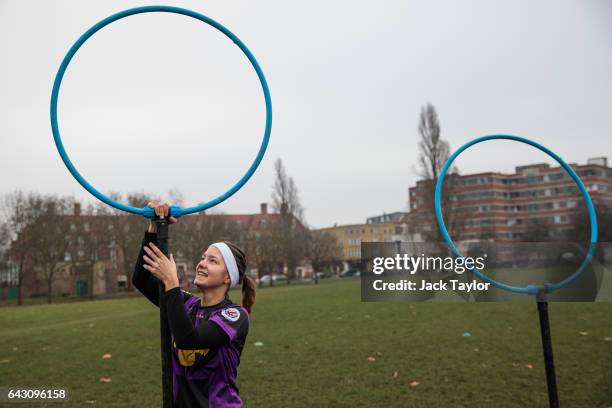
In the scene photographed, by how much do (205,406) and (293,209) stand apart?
78.0 m

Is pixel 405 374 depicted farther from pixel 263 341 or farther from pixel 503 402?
pixel 263 341

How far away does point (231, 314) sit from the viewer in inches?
157

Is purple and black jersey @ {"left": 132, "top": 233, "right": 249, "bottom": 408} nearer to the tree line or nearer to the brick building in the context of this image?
the tree line

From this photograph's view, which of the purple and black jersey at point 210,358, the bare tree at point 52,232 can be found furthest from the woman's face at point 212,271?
the bare tree at point 52,232

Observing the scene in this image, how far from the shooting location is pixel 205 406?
3.89 meters

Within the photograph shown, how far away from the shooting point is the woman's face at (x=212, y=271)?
13.6 feet

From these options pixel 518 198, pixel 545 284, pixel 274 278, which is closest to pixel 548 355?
pixel 545 284

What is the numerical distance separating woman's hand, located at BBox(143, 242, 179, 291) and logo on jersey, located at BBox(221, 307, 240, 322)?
662 mm

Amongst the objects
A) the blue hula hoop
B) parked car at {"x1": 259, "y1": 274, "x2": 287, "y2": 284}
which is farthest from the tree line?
the blue hula hoop

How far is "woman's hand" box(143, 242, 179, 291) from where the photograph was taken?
11.2 feet

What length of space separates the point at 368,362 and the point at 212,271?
25.3ft

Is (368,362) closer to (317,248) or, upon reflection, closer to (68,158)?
(68,158)

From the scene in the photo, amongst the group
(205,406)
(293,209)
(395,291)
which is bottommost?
(205,406)

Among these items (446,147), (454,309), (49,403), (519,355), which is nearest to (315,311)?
(454,309)
